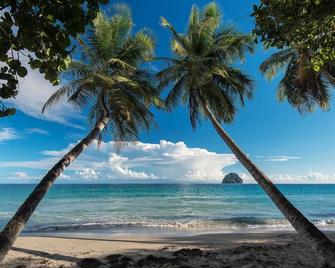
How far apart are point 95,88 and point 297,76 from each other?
770cm

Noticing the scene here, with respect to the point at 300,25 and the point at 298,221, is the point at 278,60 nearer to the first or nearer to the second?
the point at 298,221

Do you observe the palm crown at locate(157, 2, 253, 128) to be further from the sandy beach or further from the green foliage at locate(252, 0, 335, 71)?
the green foliage at locate(252, 0, 335, 71)

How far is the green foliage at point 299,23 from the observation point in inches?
187

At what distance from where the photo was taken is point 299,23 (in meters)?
5.10

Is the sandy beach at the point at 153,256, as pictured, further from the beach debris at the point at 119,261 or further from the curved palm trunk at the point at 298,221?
the curved palm trunk at the point at 298,221

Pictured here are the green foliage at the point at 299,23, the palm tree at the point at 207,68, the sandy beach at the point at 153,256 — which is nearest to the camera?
the green foliage at the point at 299,23

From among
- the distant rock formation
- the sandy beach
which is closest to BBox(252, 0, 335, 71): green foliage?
the sandy beach

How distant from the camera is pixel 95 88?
1221cm

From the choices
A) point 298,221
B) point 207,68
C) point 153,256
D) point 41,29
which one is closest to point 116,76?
point 207,68

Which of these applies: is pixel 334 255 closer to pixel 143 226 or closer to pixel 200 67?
pixel 200 67

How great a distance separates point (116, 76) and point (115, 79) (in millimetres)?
543

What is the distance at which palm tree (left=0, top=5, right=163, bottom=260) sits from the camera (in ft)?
38.1

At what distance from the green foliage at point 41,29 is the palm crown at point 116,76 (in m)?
7.47

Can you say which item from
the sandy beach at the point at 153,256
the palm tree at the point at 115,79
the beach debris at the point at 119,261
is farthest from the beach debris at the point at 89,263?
the palm tree at the point at 115,79
